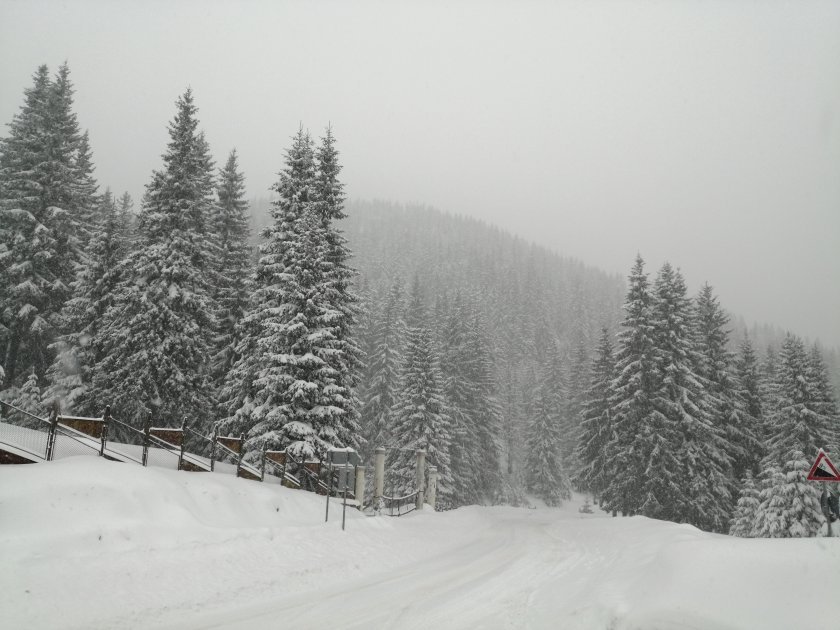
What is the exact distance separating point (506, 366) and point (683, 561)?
67.4 metres

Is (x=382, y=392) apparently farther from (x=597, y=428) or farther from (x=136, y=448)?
(x=136, y=448)

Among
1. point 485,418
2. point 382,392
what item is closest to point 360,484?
point 382,392

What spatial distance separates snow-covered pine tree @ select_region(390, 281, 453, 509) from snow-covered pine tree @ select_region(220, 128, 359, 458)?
37.6 feet

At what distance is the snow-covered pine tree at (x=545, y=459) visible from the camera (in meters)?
54.6

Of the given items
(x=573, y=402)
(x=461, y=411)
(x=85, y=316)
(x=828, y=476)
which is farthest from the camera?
(x=573, y=402)

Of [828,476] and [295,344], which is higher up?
[295,344]

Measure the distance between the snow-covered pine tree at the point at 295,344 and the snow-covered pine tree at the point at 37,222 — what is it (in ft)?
35.2

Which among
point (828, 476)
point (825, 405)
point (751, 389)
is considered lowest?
point (828, 476)

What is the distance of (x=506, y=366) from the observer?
76.0 m

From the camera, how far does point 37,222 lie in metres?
26.2

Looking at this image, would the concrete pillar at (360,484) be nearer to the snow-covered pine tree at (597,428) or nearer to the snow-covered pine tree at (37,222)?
the snow-covered pine tree at (37,222)

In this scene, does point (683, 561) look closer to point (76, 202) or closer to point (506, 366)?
point (76, 202)

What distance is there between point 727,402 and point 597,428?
8.59 metres

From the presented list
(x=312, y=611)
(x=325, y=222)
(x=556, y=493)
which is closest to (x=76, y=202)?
(x=325, y=222)
